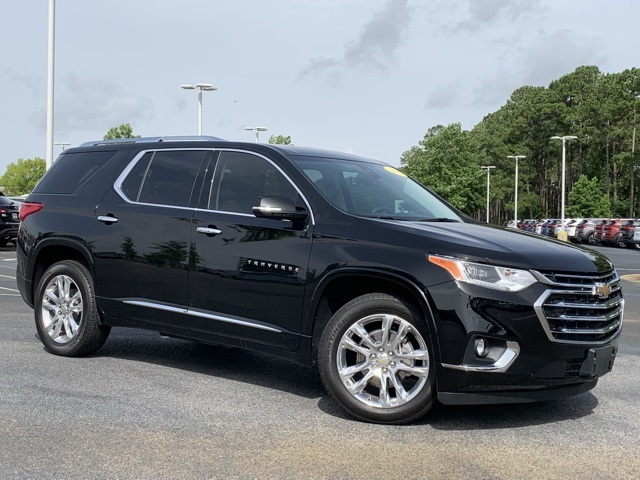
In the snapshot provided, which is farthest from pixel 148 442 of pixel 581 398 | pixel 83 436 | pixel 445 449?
pixel 581 398

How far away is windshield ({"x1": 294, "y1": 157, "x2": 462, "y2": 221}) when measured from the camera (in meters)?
5.84

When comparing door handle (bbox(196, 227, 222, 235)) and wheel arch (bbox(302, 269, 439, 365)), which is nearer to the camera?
wheel arch (bbox(302, 269, 439, 365))

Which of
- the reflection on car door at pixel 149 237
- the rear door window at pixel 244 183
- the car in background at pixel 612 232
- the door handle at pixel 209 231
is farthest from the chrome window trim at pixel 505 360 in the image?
the car in background at pixel 612 232

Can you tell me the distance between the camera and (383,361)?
5.20 metres

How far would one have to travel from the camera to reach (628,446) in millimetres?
4805

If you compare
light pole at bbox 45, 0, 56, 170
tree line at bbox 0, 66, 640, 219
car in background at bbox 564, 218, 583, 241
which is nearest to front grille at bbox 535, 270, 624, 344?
light pole at bbox 45, 0, 56, 170

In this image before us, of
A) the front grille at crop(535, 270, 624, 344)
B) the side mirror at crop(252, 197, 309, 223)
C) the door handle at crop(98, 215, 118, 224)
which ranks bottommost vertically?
the front grille at crop(535, 270, 624, 344)

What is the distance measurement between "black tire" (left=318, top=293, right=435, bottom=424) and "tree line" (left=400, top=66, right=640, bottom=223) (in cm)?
6499

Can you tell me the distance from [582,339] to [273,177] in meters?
2.36

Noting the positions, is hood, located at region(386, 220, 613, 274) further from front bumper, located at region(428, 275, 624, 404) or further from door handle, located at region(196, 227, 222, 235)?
door handle, located at region(196, 227, 222, 235)

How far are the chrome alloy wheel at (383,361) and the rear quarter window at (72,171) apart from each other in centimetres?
297

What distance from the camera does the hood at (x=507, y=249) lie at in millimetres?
4922

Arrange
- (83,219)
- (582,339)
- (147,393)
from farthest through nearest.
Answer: (83,219), (147,393), (582,339)

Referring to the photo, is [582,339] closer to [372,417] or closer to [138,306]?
[372,417]
